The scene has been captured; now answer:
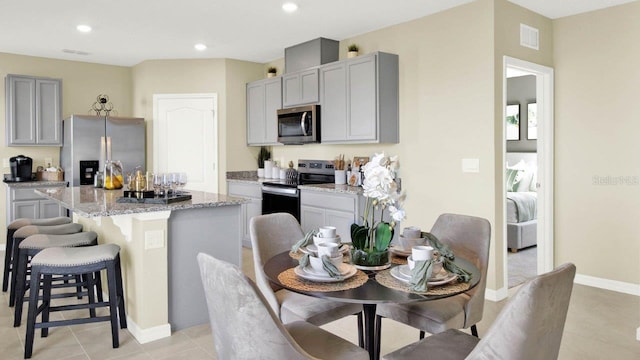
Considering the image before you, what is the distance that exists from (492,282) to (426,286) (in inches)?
98.9

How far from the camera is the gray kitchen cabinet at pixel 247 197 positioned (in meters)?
5.74

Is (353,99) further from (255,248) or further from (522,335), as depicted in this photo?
(522,335)

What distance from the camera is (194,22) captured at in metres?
4.63

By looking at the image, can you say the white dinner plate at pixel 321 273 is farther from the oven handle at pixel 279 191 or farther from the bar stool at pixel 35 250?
the oven handle at pixel 279 191

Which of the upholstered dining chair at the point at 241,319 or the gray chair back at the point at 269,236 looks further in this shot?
the gray chair back at the point at 269,236

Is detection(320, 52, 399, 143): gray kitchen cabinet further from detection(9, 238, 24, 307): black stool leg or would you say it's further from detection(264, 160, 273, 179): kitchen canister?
detection(9, 238, 24, 307): black stool leg

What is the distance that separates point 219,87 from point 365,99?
2512 mm

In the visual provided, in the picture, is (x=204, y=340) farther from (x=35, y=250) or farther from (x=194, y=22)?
(x=194, y=22)

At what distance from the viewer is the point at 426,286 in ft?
5.45

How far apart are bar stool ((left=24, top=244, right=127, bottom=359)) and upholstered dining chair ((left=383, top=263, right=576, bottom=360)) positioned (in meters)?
2.26

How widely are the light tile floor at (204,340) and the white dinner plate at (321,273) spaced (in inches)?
49.3

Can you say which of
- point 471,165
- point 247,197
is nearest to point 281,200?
point 247,197

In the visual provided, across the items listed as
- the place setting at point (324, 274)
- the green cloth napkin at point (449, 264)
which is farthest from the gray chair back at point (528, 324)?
the place setting at point (324, 274)

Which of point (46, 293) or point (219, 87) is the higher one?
point (219, 87)
